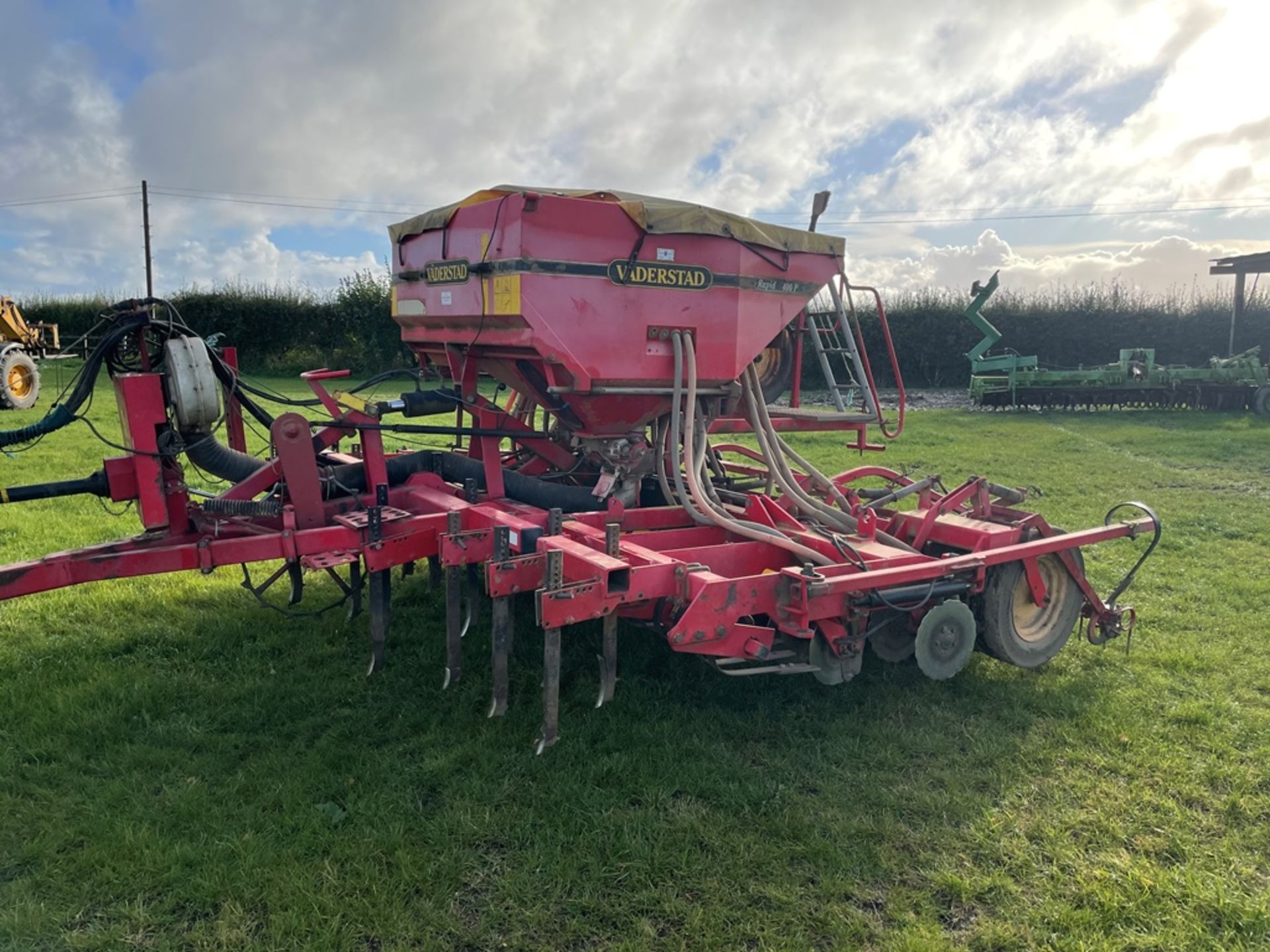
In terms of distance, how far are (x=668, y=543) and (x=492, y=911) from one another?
1.90m

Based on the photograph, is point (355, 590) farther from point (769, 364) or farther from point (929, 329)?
point (929, 329)

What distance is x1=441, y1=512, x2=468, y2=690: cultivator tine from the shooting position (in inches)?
157

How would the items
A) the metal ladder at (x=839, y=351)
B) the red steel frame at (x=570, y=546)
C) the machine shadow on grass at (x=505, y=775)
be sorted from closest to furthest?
1. the machine shadow on grass at (x=505, y=775)
2. the red steel frame at (x=570, y=546)
3. the metal ladder at (x=839, y=351)

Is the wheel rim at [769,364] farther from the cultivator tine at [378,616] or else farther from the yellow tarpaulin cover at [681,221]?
the cultivator tine at [378,616]

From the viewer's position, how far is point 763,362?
551cm

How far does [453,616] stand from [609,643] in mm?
860

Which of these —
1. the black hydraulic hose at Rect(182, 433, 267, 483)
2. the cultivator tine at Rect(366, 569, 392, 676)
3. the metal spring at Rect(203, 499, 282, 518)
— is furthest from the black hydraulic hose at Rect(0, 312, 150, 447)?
the cultivator tine at Rect(366, 569, 392, 676)

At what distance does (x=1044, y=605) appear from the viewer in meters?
4.58

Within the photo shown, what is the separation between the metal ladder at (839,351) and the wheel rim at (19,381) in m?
14.4

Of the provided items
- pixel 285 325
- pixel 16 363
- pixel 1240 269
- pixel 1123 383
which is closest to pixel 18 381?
pixel 16 363

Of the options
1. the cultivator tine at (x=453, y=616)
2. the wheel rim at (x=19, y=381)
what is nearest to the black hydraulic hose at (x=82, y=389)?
the cultivator tine at (x=453, y=616)

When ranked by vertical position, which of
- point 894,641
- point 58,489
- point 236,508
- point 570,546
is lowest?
point 894,641

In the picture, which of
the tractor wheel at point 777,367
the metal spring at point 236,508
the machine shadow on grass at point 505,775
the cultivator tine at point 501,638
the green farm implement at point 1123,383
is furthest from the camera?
the green farm implement at point 1123,383

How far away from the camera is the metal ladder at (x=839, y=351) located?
5255mm
